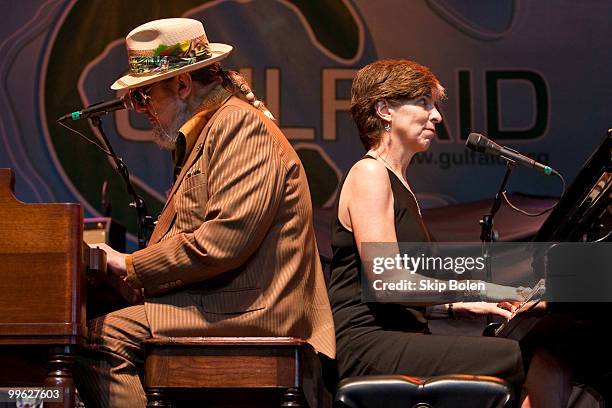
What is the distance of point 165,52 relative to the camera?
12.6 feet

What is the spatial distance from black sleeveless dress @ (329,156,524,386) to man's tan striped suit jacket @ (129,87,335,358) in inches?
8.8

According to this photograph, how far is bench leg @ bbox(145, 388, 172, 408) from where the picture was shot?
135 inches

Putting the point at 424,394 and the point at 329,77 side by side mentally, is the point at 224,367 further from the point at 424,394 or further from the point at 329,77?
the point at 329,77

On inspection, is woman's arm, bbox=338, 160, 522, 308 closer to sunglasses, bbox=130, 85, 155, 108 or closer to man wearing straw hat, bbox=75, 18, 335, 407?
man wearing straw hat, bbox=75, 18, 335, 407

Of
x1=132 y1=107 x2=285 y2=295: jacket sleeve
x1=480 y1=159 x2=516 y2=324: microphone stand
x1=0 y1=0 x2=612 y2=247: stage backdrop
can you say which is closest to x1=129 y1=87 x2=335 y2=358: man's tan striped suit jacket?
x1=132 y1=107 x2=285 y2=295: jacket sleeve

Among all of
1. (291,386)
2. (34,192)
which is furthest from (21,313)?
(34,192)

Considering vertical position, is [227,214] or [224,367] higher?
[227,214]

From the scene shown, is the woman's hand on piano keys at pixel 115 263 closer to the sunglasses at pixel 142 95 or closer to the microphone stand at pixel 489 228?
the sunglasses at pixel 142 95

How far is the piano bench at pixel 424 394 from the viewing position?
→ 11.6 feet

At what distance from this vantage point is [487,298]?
13.8ft

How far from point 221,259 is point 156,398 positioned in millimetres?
484

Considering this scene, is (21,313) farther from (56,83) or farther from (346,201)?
(56,83)

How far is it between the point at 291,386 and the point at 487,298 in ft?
3.64

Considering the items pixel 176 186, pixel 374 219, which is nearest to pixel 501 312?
pixel 374 219
